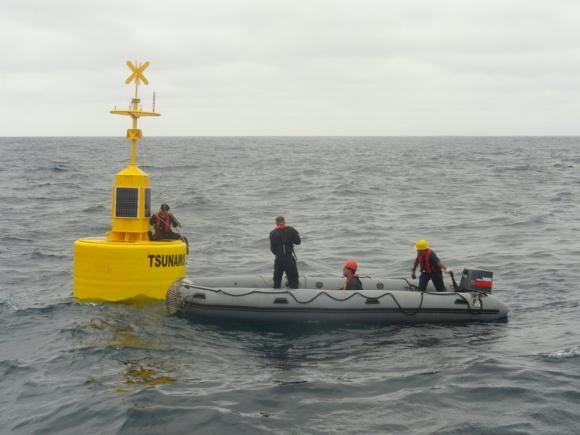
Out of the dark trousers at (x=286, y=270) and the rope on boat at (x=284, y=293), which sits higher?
the dark trousers at (x=286, y=270)

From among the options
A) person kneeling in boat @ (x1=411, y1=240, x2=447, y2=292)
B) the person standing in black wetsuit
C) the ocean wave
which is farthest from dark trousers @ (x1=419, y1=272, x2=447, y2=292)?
the ocean wave

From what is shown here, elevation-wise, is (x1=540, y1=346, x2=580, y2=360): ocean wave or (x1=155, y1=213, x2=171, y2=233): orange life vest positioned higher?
(x1=155, y1=213, x2=171, y2=233): orange life vest

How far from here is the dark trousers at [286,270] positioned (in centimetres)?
1301

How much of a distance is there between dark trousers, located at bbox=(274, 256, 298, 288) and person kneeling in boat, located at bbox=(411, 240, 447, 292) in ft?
7.32

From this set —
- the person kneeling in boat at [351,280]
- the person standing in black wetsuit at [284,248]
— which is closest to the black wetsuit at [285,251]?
the person standing in black wetsuit at [284,248]

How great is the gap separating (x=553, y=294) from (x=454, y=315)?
3.09 metres

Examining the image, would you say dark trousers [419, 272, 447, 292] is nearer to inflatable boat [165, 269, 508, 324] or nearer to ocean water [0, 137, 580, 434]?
inflatable boat [165, 269, 508, 324]

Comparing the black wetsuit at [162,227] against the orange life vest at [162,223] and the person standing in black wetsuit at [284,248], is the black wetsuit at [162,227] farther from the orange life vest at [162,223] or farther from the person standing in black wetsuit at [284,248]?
the person standing in black wetsuit at [284,248]

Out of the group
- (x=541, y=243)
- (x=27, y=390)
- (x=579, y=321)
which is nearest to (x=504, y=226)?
(x=541, y=243)

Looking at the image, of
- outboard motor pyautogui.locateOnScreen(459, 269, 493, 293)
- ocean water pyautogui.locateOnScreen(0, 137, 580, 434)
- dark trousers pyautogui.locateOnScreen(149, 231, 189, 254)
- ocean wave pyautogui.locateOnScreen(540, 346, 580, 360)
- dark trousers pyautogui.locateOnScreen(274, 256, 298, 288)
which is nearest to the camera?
ocean water pyautogui.locateOnScreen(0, 137, 580, 434)

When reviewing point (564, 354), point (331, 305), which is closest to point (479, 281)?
point (564, 354)

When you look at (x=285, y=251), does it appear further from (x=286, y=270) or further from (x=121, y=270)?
(x=121, y=270)

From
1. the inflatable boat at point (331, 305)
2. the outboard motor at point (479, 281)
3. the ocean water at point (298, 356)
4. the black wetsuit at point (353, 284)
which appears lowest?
the ocean water at point (298, 356)

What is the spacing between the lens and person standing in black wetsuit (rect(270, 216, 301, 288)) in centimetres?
1282
